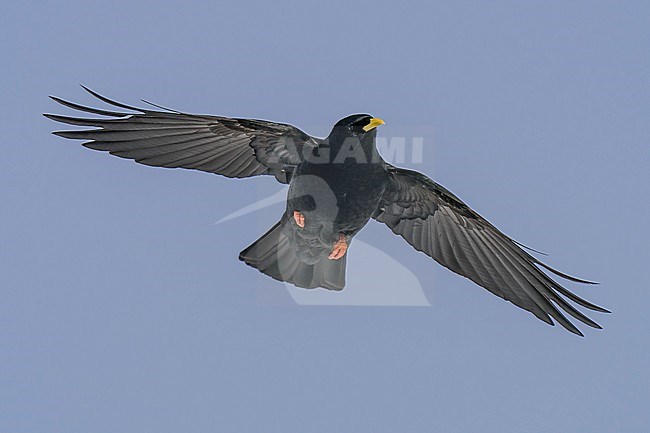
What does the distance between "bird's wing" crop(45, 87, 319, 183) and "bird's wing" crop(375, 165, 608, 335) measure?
106 cm

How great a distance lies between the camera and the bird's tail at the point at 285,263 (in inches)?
406

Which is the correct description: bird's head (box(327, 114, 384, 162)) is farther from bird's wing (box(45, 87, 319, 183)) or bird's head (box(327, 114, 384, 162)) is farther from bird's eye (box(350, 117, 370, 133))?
bird's wing (box(45, 87, 319, 183))

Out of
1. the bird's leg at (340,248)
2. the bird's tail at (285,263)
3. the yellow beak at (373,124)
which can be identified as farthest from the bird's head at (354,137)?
the bird's tail at (285,263)

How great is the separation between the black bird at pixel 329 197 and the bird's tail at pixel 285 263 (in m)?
0.01

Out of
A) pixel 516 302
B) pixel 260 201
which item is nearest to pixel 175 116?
pixel 260 201

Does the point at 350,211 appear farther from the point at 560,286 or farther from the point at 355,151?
the point at 560,286

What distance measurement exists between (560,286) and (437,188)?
1.54 metres

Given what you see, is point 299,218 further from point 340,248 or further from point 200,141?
point 200,141

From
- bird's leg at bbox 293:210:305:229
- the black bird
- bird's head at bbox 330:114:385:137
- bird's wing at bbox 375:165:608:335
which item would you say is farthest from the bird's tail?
bird's head at bbox 330:114:385:137

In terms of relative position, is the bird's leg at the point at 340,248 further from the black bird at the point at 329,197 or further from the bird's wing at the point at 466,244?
the bird's wing at the point at 466,244

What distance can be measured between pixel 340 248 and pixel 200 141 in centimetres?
173

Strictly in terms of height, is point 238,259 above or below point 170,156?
below

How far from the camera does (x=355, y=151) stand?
9.31 meters

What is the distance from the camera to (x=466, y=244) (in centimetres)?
1056
